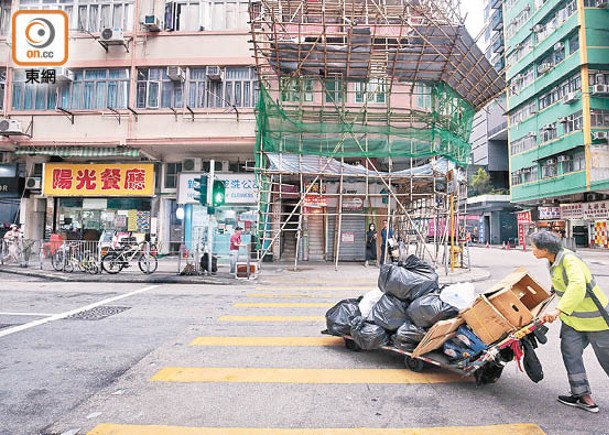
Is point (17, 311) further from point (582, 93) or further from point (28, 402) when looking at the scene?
point (582, 93)

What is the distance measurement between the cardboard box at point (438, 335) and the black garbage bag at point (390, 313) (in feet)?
1.35

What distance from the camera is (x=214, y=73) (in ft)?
58.0

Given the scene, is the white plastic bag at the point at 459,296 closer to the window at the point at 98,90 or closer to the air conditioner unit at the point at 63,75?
the window at the point at 98,90

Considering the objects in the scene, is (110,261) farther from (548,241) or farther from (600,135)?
(600,135)

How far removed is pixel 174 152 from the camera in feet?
61.8

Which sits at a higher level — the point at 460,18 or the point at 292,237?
the point at 460,18

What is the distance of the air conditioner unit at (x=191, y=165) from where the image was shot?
1884 centimetres

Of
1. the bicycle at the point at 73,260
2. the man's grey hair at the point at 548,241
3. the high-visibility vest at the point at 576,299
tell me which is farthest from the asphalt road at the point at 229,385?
the bicycle at the point at 73,260

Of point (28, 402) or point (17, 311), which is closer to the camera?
point (28, 402)

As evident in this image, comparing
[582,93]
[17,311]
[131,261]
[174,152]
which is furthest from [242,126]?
[582,93]

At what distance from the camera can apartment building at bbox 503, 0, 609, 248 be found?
28766mm

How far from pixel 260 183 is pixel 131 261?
16.3 feet

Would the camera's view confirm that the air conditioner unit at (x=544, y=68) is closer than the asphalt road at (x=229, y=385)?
No

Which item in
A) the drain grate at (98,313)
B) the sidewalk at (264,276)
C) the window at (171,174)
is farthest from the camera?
the window at (171,174)
